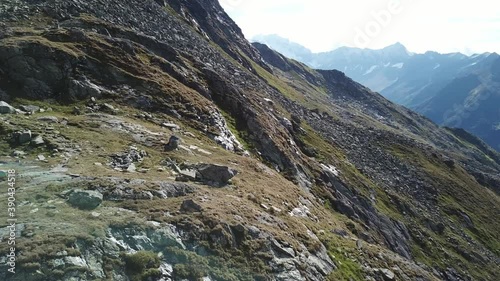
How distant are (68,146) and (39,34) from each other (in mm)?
24354

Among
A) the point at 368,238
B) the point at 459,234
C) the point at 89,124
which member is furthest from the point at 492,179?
the point at 89,124

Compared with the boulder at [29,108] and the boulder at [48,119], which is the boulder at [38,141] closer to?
the boulder at [48,119]

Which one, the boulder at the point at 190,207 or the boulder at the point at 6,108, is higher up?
the boulder at the point at 190,207

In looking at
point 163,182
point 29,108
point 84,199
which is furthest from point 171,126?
point 84,199

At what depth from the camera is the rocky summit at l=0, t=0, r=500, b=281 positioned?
18547 mm

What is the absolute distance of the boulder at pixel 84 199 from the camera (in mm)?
20234

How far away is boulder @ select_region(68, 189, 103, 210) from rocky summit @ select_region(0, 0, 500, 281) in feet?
0.27

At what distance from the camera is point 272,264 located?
22.3 m

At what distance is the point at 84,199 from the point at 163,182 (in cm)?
579

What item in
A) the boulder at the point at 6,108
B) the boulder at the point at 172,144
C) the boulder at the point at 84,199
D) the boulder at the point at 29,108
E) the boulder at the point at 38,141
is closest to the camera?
the boulder at the point at 84,199

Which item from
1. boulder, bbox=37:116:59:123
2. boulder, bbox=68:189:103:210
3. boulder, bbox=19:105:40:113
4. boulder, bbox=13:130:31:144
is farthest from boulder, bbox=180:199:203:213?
boulder, bbox=19:105:40:113

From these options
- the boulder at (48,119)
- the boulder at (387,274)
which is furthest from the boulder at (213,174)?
the boulder at (387,274)

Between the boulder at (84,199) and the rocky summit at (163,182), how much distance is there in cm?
8

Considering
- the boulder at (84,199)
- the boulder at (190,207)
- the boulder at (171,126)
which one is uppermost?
the boulder at (190,207)
